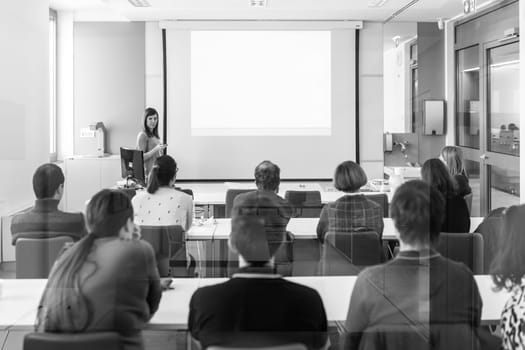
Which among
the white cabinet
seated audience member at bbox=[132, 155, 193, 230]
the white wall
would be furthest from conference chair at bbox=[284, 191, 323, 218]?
the white wall

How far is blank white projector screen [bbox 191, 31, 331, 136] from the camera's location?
13.0 feet

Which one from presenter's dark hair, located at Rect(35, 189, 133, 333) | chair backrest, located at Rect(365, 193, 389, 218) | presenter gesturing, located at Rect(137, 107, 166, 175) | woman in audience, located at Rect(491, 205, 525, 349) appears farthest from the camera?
presenter gesturing, located at Rect(137, 107, 166, 175)

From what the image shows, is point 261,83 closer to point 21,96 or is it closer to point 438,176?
point 438,176

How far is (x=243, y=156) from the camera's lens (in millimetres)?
4355

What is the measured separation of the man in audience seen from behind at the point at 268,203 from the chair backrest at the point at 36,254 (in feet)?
3.25

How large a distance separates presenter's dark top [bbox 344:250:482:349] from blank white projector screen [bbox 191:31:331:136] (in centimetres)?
181

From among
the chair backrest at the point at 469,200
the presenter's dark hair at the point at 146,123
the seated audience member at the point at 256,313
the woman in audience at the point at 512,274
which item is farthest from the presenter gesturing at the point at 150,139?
the woman in audience at the point at 512,274

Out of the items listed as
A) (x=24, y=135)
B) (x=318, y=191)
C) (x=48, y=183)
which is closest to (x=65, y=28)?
(x=24, y=135)

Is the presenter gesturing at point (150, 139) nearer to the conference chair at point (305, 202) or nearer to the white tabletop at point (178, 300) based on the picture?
the conference chair at point (305, 202)

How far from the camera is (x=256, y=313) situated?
6.81 ft

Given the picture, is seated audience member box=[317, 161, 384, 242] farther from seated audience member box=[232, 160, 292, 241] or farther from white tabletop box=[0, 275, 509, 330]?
white tabletop box=[0, 275, 509, 330]

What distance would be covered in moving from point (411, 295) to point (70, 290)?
147 centimetres

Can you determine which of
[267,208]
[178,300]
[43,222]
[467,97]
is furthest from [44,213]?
[467,97]

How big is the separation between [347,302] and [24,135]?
6.76 feet
